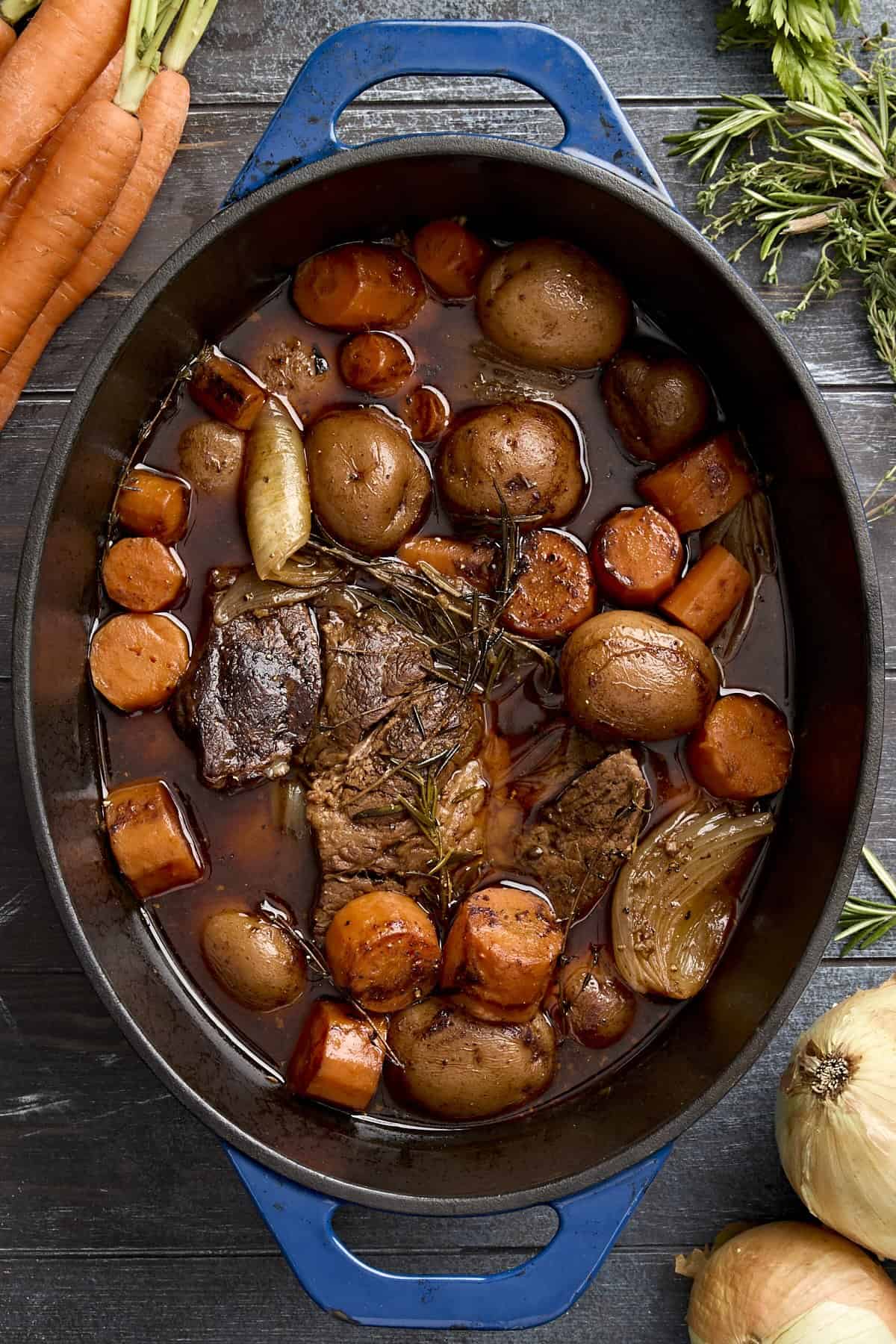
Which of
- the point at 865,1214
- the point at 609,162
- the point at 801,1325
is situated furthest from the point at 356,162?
the point at 801,1325

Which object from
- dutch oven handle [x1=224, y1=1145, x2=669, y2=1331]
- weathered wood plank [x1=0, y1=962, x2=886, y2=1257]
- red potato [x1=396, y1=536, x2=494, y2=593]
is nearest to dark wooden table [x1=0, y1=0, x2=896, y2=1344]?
weathered wood plank [x1=0, y1=962, x2=886, y2=1257]

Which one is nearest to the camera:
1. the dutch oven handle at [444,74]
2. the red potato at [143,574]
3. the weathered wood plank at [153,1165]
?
the dutch oven handle at [444,74]

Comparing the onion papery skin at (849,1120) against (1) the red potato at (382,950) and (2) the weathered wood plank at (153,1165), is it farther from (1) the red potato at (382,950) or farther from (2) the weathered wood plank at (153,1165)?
(1) the red potato at (382,950)

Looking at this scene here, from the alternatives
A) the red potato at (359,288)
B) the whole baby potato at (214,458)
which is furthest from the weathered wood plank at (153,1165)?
the red potato at (359,288)

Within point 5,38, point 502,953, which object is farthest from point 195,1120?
point 5,38

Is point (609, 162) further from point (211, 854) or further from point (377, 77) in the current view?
point (211, 854)

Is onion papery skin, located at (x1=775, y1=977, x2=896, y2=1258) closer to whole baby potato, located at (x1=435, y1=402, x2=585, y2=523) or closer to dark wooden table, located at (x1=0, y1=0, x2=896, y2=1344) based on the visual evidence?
dark wooden table, located at (x1=0, y1=0, x2=896, y2=1344)

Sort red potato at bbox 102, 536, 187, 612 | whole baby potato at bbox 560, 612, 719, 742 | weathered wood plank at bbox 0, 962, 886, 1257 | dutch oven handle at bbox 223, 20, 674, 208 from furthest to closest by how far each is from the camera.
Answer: weathered wood plank at bbox 0, 962, 886, 1257
red potato at bbox 102, 536, 187, 612
whole baby potato at bbox 560, 612, 719, 742
dutch oven handle at bbox 223, 20, 674, 208
